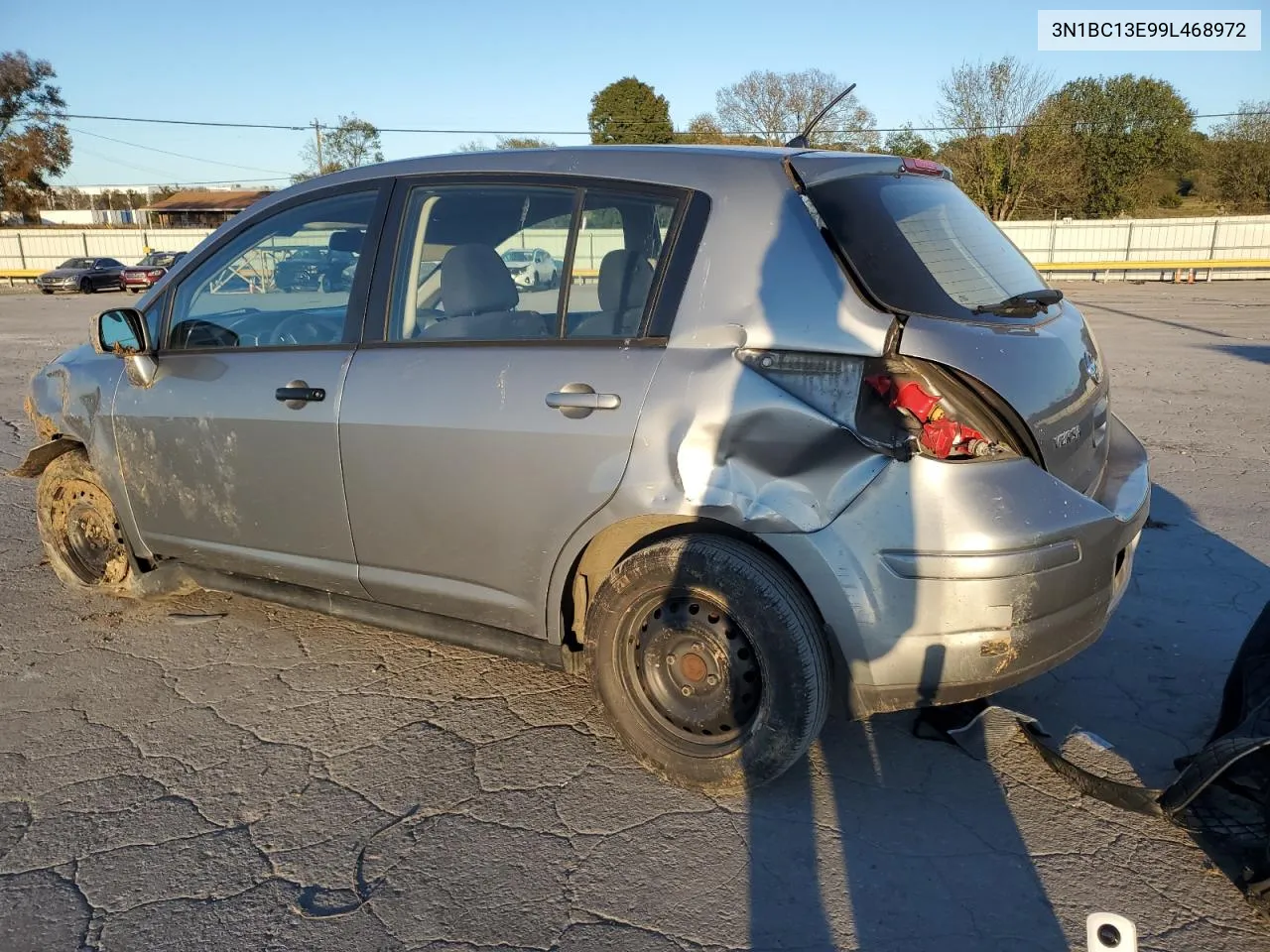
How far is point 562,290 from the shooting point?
297 cm

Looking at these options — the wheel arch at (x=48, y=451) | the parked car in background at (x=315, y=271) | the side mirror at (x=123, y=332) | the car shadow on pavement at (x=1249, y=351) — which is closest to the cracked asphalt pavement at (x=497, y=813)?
the wheel arch at (x=48, y=451)

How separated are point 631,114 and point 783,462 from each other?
64.2m

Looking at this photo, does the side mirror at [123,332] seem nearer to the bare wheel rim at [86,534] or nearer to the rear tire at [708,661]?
the bare wheel rim at [86,534]

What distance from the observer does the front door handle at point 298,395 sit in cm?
327

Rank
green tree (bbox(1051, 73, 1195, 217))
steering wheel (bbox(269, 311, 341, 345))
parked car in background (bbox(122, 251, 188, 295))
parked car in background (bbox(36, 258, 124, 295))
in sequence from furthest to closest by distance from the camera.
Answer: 1. green tree (bbox(1051, 73, 1195, 217))
2. parked car in background (bbox(36, 258, 124, 295))
3. parked car in background (bbox(122, 251, 188, 295))
4. steering wheel (bbox(269, 311, 341, 345))

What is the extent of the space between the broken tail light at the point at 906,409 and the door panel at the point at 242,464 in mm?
1758

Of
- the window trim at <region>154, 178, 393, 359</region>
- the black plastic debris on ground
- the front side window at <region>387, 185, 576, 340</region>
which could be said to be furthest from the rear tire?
the window trim at <region>154, 178, 393, 359</region>

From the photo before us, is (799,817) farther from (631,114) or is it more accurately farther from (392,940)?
(631,114)

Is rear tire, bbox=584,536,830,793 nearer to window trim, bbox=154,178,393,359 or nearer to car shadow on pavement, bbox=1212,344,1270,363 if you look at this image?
window trim, bbox=154,178,393,359

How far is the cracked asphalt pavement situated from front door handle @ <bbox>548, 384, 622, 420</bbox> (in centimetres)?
120

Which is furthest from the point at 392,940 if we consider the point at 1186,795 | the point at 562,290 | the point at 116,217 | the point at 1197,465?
the point at 116,217

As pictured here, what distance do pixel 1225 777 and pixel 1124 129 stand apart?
46.7m

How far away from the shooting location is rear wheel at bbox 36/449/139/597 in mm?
4238

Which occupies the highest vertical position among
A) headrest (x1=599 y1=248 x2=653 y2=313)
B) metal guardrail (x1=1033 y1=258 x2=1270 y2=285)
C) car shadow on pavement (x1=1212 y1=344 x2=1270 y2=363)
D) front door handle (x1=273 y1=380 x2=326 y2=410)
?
headrest (x1=599 y1=248 x2=653 y2=313)
